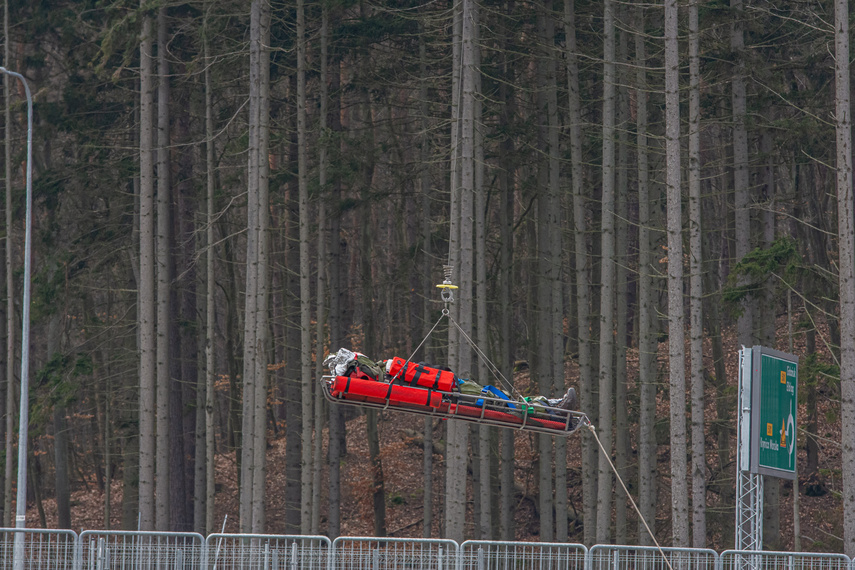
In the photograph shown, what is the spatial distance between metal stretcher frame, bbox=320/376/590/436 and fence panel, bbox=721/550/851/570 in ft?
8.72

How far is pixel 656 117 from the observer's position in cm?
2683

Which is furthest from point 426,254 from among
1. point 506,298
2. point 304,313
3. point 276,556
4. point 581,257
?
point 276,556

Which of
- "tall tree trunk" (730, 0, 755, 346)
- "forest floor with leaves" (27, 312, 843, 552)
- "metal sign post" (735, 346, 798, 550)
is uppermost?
"tall tree trunk" (730, 0, 755, 346)

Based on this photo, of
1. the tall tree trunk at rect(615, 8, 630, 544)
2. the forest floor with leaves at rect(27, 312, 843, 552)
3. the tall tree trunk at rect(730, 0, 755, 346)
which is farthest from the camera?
the forest floor with leaves at rect(27, 312, 843, 552)

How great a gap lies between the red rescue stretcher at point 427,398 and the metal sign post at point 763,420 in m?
2.13

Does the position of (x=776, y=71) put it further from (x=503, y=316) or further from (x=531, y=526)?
(x=531, y=526)

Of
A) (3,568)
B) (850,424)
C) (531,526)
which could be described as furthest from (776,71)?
(3,568)

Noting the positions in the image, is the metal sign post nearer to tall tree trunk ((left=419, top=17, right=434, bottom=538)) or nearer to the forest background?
the forest background

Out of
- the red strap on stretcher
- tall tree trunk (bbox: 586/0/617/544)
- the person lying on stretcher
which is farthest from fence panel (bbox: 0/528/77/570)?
tall tree trunk (bbox: 586/0/617/544)

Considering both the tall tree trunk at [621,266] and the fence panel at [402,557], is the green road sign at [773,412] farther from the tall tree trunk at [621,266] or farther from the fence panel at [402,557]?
the tall tree trunk at [621,266]

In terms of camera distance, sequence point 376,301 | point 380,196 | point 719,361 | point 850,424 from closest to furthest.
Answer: point 850,424 → point 380,196 → point 719,361 → point 376,301

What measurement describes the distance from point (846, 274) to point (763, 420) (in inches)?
185

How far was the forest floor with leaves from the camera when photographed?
88.4 feet

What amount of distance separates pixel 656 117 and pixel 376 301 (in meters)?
19.2
